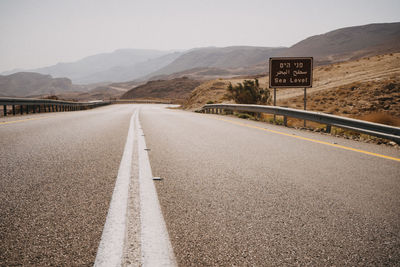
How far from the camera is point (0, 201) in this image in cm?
274

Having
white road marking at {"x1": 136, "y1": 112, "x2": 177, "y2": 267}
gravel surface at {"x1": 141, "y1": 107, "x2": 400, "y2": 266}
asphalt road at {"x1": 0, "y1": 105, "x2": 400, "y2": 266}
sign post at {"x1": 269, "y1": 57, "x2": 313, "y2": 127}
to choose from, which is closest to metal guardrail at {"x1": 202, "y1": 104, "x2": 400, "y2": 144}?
asphalt road at {"x1": 0, "y1": 105, "x2": 400, "y2": 266}

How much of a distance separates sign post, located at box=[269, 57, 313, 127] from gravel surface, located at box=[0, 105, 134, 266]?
11.2m

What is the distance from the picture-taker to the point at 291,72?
14.4 meters

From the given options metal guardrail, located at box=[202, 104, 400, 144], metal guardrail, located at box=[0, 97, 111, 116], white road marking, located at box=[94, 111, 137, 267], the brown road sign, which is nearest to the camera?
white road marking, located at box=[94, 111, 137, 267]

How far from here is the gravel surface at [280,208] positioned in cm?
197

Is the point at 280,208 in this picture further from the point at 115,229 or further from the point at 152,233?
the point at 115,229

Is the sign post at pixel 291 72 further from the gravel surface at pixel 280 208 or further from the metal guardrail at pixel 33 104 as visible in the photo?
the metal guardrail at pixel 33 104

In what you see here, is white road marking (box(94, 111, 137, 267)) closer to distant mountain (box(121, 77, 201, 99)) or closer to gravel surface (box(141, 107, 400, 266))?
gravel surface (box(141, 107, 400, 266))

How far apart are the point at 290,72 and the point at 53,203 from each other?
1384 centimetres

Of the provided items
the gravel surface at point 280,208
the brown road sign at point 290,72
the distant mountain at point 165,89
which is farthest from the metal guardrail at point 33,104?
the distant mountain at point 165,89

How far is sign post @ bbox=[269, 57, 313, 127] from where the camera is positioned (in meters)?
14.2

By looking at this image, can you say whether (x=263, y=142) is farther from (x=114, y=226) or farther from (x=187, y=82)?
(x=187, y=82)

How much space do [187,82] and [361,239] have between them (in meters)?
145

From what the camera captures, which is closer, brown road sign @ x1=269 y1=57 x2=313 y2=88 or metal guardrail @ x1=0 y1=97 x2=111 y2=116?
brown road sign @ x1=269 y1=57 x2=313 y2=88
